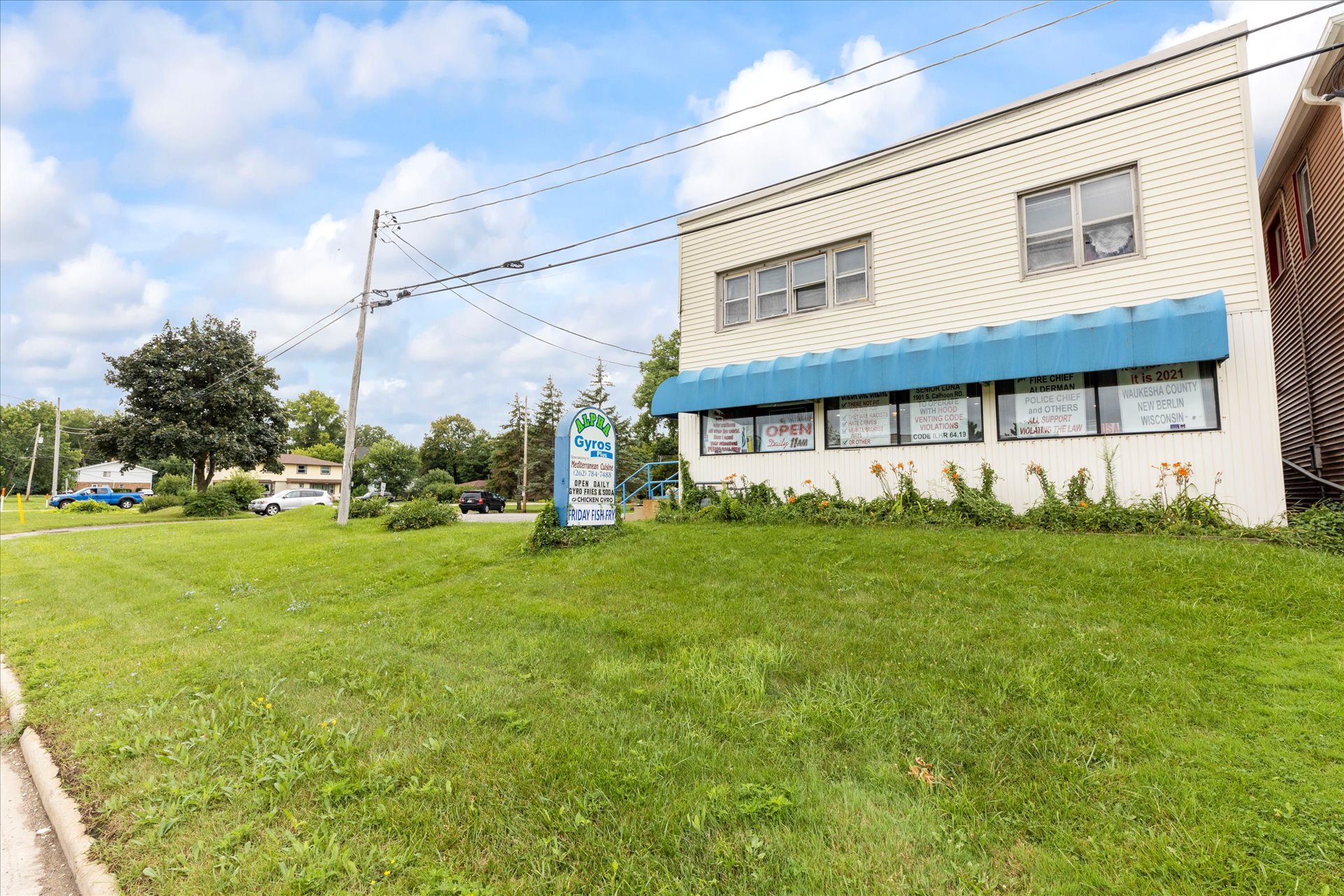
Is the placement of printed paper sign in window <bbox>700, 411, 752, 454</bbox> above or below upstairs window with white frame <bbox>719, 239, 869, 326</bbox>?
below

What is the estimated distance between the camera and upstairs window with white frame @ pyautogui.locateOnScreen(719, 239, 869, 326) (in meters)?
13.0

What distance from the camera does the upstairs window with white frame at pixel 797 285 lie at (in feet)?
42.7

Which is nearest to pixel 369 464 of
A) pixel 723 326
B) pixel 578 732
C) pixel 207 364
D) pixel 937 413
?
pixel 207 364

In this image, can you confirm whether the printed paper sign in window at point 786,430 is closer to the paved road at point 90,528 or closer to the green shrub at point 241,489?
the paved road at point 90,528

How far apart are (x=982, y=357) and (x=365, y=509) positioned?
18247 mm

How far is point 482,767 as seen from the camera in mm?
3580

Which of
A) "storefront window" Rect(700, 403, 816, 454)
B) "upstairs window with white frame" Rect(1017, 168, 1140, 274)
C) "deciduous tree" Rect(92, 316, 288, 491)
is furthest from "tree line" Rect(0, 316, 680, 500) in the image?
"upstairs window with white frame" Rect(1017, 168, 1140, 274)

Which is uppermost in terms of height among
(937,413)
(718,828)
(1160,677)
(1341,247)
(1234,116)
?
(1234,116)

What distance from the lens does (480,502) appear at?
117 ft

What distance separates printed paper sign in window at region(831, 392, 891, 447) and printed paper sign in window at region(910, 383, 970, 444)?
0.48 meters

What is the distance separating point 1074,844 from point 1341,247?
12.3m

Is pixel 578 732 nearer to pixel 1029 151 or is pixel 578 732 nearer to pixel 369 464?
pixel 1029 151

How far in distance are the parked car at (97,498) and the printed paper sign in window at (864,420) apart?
46.8 metres

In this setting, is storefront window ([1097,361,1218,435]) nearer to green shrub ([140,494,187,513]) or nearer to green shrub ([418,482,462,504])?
green shrub ([418,482,462,504])
